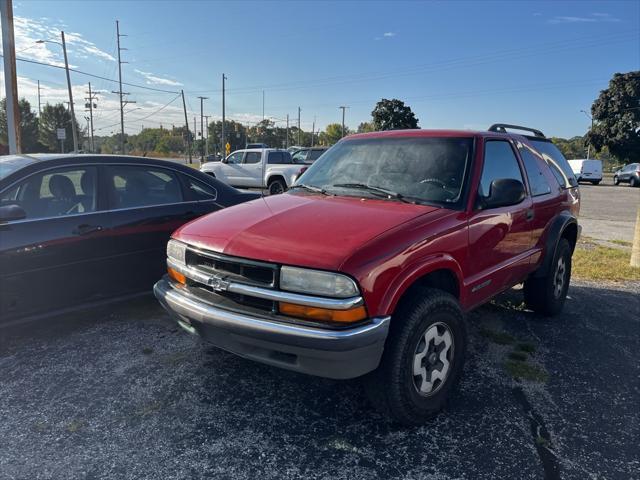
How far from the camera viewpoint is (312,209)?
10.2 feet

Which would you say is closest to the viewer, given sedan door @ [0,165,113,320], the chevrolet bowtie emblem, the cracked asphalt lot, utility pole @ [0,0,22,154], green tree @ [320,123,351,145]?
the cracked asphalt lot

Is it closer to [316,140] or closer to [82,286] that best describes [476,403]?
[82,286]

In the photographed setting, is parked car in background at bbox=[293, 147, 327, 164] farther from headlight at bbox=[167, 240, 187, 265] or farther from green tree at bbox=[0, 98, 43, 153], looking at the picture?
green tree at bbox=[0, 98, 43, 153]

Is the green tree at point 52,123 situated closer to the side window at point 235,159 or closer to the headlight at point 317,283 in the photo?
the side window at point 235,159

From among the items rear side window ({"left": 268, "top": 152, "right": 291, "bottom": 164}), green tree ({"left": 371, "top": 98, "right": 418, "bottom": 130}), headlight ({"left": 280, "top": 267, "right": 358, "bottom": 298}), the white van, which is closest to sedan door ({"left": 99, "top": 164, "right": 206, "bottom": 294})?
headlight ({"left": 280, "top": 267, "right": 358, "bottom": 298})

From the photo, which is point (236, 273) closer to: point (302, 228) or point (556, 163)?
point (302, 228)

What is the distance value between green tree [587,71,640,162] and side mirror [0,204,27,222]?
49.7 metres

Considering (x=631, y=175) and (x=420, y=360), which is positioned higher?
(x=631, y=175)

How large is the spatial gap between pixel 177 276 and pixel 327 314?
1.32 m

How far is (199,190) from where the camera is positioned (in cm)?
508

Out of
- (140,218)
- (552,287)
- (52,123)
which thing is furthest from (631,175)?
(52,123)

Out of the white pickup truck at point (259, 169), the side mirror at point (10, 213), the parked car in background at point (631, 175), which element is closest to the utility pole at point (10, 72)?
the white pickup truck at point (259, 169)

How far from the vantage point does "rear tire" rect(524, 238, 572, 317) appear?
4.58 m

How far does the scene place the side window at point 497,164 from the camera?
11.4 ft
